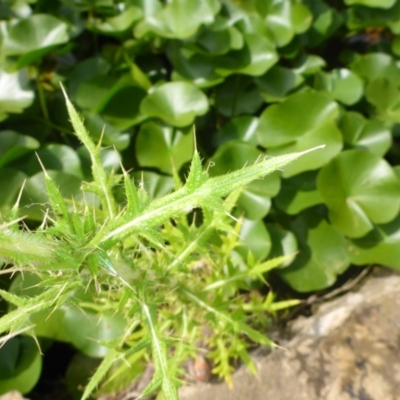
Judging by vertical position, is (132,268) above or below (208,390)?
above

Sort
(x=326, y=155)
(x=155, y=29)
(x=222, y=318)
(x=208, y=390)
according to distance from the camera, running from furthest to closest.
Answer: (x=155, y=29)
(x=326, y=155)
(x=208, y=390)
(x=222, y=318)

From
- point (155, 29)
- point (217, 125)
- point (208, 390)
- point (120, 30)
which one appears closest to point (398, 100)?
point (217, 125)

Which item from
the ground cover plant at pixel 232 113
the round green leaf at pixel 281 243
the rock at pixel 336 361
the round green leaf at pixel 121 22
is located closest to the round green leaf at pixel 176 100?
the ground cover plant at pixel 232 113

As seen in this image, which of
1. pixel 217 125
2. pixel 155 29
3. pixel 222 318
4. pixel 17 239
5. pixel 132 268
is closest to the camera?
pixel 17 239

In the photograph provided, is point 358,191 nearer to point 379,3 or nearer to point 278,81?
point 278,81

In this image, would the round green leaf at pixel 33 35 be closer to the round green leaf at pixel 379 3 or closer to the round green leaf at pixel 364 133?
the round green leaf at pixel 364 133

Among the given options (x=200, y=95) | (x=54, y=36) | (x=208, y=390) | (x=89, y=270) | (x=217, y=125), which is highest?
(x=89, y=270)

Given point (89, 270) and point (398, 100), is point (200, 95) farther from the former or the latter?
point (89, 270)

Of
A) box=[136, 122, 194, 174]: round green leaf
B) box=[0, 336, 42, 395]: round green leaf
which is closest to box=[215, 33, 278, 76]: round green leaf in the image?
box=[136, 122, 194, 174]: round green leaf
